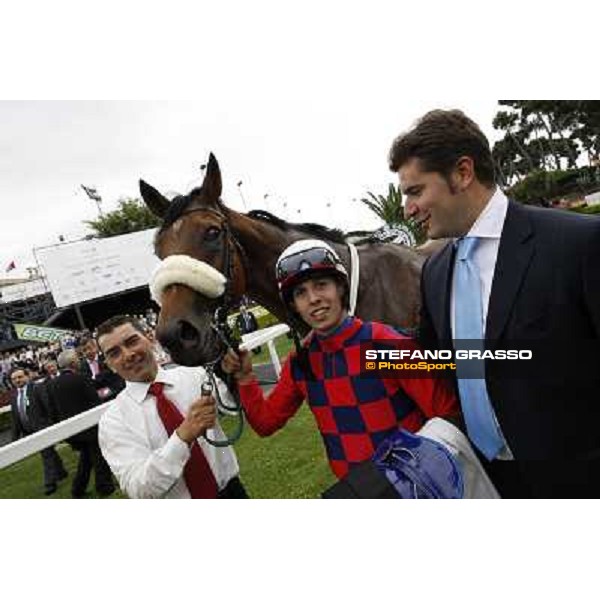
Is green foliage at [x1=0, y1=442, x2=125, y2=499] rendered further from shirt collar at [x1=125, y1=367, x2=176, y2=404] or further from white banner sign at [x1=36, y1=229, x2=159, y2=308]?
white banner sign at [x1=36, y1=229, x2=159, y2=308]

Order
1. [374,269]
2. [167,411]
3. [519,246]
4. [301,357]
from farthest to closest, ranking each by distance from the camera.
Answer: [374,269], [167,411], [301,357], [519,246]

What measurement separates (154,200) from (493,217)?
1059 mm

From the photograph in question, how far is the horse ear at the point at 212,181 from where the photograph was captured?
1736 mm

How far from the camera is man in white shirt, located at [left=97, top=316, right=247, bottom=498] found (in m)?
1.54

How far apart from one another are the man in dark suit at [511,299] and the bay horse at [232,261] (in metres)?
0.70

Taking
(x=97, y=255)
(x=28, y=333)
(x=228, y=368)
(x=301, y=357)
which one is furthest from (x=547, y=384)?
(x=28, y=333)

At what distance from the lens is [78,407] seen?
2.18 m

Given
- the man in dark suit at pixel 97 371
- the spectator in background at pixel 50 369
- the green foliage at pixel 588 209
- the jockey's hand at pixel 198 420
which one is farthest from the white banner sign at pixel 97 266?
the green foliage at pixel 588 209

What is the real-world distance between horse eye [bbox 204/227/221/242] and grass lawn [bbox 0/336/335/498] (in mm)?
635

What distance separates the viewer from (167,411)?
167 cm

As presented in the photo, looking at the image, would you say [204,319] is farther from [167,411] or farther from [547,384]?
[547,384]

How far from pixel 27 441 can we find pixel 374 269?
1.44 meters

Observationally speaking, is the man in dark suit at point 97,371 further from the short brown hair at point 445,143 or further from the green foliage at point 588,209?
the green foliage at point 588,209

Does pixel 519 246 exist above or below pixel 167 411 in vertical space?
above
